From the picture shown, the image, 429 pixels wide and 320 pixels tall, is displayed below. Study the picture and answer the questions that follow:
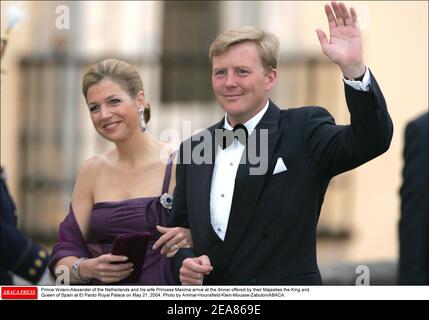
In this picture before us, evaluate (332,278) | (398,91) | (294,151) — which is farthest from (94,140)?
(332,278)

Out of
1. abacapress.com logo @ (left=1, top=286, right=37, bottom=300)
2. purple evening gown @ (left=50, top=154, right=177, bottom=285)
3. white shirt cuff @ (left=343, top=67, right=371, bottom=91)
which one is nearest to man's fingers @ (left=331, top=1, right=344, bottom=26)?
white shirt cuff @ (left=343, top=67, right=371, bottom=91)

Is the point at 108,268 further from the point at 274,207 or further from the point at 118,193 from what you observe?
the point at 274,207

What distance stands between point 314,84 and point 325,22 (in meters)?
0.60

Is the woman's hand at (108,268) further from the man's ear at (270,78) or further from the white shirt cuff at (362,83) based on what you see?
the white shirt cuff at (362,83)

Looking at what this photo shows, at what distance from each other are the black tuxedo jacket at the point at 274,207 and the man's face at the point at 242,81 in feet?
0.15

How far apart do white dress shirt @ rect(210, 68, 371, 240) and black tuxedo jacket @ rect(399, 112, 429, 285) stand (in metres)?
0.64

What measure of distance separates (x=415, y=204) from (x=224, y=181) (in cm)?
70

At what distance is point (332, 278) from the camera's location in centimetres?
460

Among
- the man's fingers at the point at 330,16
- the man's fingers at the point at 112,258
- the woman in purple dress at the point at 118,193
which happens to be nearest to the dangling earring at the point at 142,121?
the woman in purple dress at the point at 118,193

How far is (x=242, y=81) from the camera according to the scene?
10.5 feet

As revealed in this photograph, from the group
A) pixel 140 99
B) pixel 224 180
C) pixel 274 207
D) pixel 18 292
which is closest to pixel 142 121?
pixel 140 99

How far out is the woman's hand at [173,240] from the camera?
3.24m

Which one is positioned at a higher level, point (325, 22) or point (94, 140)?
point (325, 22)

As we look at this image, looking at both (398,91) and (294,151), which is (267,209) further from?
(398,91)
